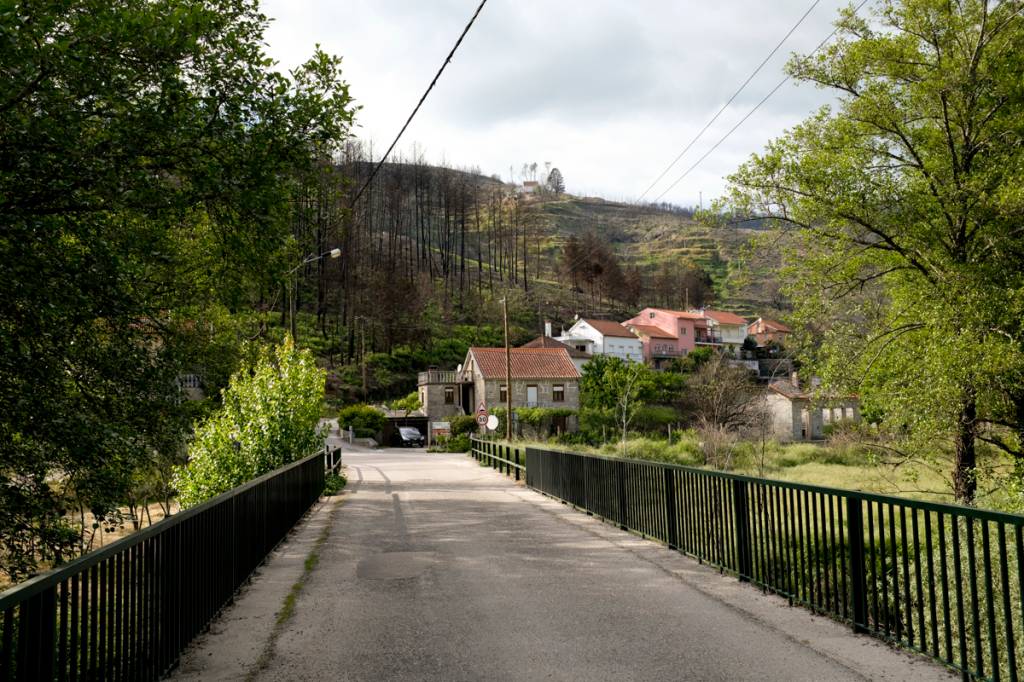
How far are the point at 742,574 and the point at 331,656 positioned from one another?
12.5 feet

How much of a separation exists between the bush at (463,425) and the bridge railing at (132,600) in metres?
43.6

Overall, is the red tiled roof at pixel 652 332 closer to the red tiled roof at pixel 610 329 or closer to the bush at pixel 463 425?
the red tiled roof at pixel 610 329

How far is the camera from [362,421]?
54094 mm

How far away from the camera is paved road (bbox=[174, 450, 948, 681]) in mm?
4699

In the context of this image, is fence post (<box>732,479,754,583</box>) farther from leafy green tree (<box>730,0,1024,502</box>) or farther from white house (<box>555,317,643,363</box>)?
white house (<box>555,317,643,363</box>)

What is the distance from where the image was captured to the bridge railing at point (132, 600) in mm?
2975

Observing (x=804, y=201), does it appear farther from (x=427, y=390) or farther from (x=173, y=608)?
(x=427, y=390)

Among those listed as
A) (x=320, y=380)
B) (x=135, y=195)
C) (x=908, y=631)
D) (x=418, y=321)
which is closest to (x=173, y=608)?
(x=135, y=195)

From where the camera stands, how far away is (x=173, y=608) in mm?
4883

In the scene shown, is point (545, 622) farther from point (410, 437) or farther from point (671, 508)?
point (410, 437)

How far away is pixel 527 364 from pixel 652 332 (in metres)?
34.1

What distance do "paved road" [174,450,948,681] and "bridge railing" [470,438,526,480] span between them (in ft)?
35.5

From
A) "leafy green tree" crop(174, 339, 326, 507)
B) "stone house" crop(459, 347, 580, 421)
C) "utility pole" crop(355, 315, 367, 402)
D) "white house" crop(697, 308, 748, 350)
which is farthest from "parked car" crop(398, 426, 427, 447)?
"white house" crop(697, 308, 748, 350)

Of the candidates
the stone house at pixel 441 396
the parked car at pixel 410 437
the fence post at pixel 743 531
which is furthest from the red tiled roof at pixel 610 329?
the fence post at pixel 743 531
